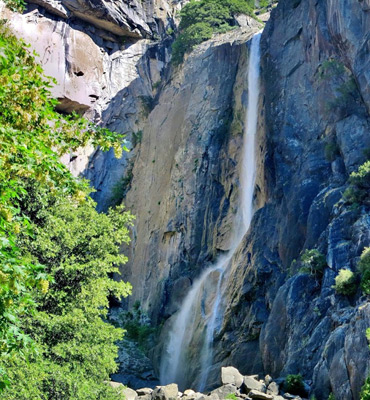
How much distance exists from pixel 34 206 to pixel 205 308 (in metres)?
14.0

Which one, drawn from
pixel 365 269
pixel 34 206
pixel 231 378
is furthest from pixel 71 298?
pixel 365 269

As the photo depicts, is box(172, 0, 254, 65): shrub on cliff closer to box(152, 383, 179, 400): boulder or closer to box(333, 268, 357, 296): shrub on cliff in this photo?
box(333, 268, 357, 296): shrub on cliff

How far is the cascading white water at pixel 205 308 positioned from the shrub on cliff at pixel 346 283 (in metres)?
8.18

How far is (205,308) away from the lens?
28.5 metres

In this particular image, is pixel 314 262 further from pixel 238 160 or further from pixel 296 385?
pixel 238 160

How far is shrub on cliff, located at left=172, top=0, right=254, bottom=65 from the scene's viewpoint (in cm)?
4516

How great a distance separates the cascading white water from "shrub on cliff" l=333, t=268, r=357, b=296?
26.8 ft

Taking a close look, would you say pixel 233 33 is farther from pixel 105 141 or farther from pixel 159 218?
pixel 105 141

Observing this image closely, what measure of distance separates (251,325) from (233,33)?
25073 millimetres

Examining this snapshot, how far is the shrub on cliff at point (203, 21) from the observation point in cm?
4516

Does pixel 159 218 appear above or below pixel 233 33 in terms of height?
below

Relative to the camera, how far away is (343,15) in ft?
92.9

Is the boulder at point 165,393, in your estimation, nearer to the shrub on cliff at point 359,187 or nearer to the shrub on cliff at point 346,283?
the shrub on cliff at point 346,283

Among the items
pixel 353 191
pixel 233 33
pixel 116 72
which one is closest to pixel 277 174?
pixel 353 191
